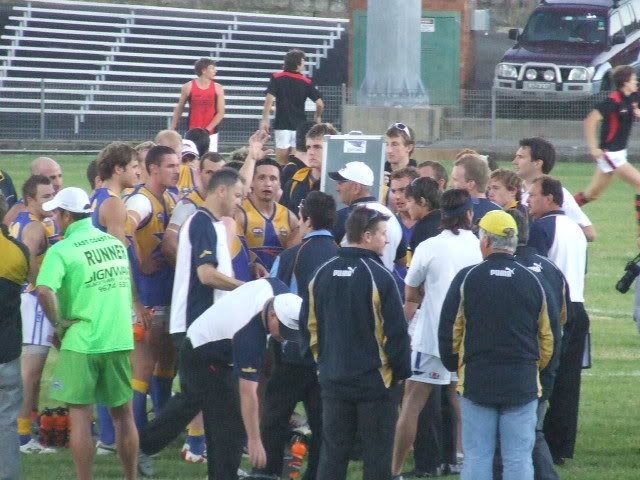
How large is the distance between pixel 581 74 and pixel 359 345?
2161cm

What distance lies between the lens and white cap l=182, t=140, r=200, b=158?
11.6m

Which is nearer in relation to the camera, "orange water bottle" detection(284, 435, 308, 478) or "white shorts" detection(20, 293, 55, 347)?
"orange water bottle" detection(284, 435, 308, 478)

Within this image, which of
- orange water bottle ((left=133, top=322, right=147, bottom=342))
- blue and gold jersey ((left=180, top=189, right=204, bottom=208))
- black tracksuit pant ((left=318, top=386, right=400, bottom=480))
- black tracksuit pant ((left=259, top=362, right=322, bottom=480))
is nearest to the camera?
black tracksuit pant ((left=318, top=386, right=400, bottom=480))

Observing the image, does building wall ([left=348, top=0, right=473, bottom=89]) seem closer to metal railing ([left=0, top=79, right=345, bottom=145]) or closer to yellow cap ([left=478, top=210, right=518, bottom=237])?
metal railing ([left=0, top=79, right=345, bottom=145])

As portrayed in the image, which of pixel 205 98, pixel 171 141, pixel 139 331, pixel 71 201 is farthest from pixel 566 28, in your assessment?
pixel 71 201

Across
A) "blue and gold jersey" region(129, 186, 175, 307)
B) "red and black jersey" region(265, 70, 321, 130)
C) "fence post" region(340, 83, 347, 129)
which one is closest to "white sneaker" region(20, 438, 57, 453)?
"blue and gold jersey" region(129, 186, 175, 307)

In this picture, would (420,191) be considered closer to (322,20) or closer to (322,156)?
(322,156)

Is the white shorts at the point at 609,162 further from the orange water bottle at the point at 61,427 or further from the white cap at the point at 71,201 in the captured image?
the white cap at the point at 71,201

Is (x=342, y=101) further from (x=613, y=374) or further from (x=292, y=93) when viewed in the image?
(x=613, y=374)

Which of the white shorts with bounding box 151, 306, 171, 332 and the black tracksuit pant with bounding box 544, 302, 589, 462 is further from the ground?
the white shorts with bounding box 151, 306, 171, 332

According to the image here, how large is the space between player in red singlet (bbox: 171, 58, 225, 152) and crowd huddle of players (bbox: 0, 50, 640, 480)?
25.2ft

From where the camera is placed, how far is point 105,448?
9.00 metres

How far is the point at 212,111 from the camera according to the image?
18.4 metres

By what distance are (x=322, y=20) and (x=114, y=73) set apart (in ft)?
26.7
